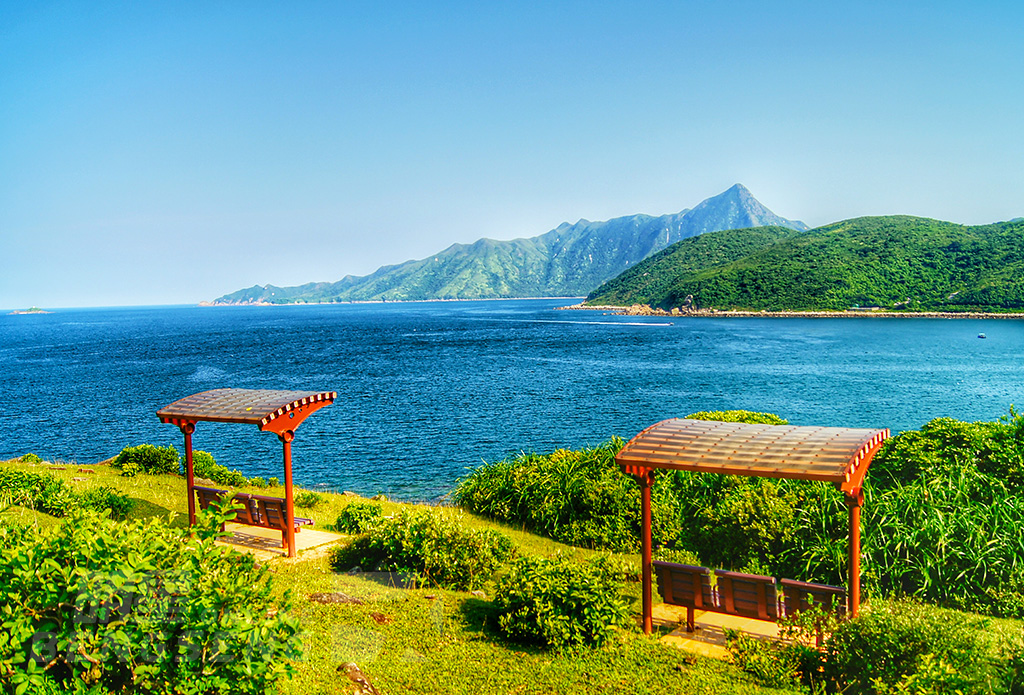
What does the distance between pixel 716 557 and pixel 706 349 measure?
6409cm

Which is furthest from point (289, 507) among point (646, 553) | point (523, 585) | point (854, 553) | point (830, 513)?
point (830, 513)

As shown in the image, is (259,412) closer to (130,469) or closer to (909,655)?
(130,469)

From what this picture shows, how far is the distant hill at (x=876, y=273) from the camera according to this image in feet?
407

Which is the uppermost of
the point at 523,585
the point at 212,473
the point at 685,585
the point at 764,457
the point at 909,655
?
the point at 764,457

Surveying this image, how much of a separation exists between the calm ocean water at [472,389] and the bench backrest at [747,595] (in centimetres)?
1509

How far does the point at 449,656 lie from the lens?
660 centimetres

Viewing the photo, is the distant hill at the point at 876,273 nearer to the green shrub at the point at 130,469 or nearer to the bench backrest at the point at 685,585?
the green shrub at the point at 130,469

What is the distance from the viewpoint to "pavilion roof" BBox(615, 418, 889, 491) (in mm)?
7008

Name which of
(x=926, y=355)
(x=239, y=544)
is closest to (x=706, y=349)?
(x=926, y=355)

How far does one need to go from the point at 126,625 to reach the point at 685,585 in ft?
20.1

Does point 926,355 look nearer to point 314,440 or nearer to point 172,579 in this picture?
point 314,440

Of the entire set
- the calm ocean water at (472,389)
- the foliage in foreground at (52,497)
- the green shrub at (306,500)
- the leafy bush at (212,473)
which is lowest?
the calm ocean water at (472,389)

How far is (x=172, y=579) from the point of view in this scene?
13.7 ft

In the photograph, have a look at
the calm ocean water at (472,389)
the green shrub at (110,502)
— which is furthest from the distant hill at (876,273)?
the green shrub at (110,502)
